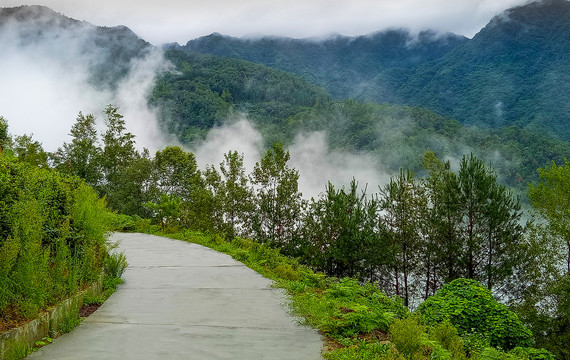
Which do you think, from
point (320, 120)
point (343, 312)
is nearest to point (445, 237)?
point (343, 312)

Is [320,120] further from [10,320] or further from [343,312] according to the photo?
[10,320]

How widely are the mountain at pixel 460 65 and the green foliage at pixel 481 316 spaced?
79.7m

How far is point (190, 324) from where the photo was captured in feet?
17.8

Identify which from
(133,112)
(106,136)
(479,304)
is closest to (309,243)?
(479,304)

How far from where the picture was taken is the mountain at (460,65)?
308 feet

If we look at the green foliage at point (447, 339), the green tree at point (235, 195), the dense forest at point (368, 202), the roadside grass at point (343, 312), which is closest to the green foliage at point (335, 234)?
the dense forest at point (368, 202)

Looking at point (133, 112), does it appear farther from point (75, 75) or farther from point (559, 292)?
point (559, 292)

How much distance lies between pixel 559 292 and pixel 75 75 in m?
123

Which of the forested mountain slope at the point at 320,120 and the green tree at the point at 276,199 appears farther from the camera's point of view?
the forested mountain slope at the point at 320,120

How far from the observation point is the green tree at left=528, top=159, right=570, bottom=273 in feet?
97.5

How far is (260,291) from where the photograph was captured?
7.46 meters

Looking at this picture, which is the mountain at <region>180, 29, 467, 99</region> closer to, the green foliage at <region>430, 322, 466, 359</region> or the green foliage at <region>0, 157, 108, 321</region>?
the green foliage at <region>0, 157, 108, 321</region>

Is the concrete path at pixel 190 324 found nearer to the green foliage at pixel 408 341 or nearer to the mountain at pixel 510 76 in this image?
the green foliage at pixel 408 341

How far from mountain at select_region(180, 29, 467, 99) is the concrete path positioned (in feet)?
446
